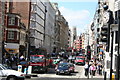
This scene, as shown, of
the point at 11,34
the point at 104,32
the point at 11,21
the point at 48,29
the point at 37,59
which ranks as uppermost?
the point at 48,29

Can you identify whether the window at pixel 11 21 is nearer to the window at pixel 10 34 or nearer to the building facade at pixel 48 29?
the window at pixel 10 34

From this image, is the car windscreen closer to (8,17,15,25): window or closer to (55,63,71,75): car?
(55,63,71,75): car

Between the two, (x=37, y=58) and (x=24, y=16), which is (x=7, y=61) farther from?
(x=24, y=16)

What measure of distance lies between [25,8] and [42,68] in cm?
3453

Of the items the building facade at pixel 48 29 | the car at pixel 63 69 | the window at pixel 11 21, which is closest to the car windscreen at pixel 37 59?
the car at pixel 63 69

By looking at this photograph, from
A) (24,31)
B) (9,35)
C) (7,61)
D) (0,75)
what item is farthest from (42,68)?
(24,31)

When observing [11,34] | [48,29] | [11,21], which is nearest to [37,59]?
[11,34]

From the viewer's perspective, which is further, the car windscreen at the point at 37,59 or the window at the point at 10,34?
the window at the point at 10,34

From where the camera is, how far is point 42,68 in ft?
106

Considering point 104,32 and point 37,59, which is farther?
point 37,59

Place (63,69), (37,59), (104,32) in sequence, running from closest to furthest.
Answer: (104,32) < (63,69) < (37,59)

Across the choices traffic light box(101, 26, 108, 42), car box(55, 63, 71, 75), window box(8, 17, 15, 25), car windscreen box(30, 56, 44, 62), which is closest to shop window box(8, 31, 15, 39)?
window box(8, 17, 15, 25)

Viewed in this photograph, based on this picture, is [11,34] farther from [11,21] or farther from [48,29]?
[48,29]

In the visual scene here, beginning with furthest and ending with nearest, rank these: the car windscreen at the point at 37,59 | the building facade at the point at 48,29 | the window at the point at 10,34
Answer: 1. the building facade at the point at 48,29
2. the window at the point at 10,34
3. the car windscreen at the point at 37,59
